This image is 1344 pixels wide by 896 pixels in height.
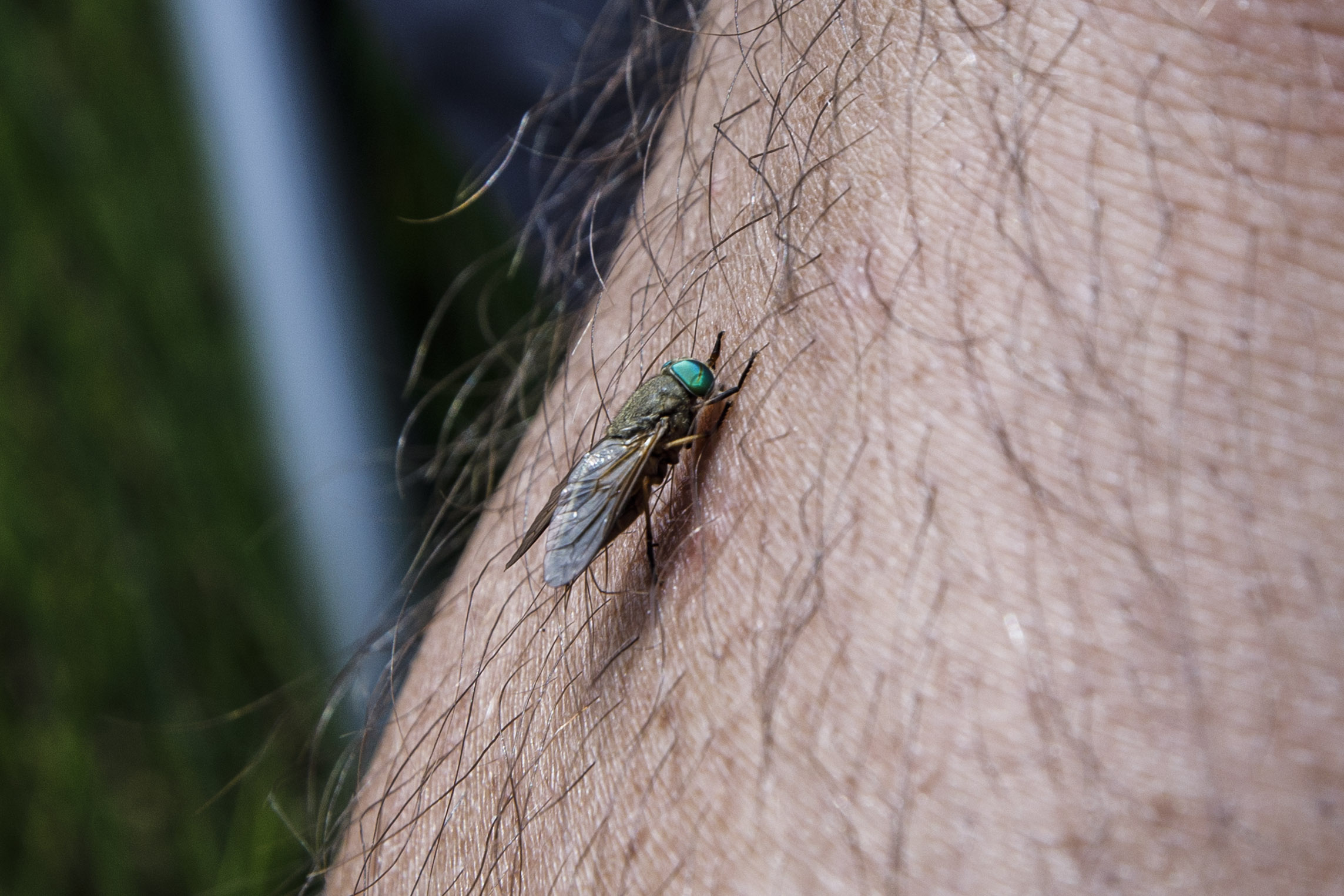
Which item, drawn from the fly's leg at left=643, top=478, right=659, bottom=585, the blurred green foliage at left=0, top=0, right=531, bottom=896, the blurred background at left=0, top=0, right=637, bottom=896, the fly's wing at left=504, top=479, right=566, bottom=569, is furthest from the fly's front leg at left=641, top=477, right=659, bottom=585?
the blurred green foliage at left=0, top=0, right=531, bottom=896

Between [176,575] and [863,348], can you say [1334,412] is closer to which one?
[863,348]

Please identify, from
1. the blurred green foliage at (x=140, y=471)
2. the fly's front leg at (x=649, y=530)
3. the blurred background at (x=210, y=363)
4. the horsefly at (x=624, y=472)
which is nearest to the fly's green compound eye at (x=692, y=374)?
the horsefly at (x=624, y=472)

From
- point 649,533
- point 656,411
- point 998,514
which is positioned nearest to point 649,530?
point 649,533

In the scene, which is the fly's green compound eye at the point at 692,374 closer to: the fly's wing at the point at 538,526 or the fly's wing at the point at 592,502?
the fly's wing at the point at 592,502

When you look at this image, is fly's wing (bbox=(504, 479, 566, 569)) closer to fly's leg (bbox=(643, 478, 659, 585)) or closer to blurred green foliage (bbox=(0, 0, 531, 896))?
fly's leg (bbox=(643, 478, 659, 585))

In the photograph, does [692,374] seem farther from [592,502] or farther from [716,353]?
[592,502]

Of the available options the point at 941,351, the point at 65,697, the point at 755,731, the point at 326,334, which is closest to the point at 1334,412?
the point at 941,351
